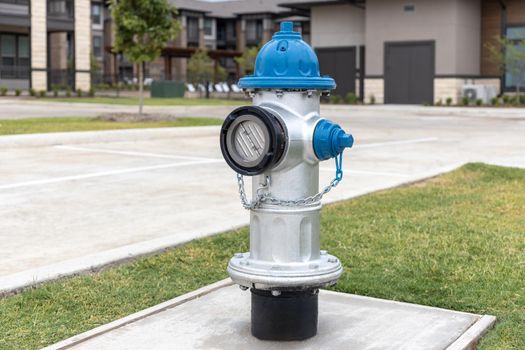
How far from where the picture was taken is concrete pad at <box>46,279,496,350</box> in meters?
3.73

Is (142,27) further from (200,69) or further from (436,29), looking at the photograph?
(200,69)

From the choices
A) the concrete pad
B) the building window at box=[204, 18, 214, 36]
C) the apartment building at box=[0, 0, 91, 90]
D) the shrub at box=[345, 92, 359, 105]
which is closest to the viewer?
the concrete pad

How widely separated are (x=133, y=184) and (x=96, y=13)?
7133cm

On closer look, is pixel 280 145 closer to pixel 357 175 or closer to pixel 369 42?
pixel 357 175

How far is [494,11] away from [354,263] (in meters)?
35.9

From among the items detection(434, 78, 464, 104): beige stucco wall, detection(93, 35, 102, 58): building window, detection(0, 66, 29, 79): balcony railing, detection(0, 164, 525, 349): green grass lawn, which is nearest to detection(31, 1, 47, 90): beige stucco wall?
detection(0, 66, 29, 79): balcony railing

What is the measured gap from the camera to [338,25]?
137ft

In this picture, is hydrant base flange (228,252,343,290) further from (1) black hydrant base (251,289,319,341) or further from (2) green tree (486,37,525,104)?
(2) green tree (486,37,525,104)

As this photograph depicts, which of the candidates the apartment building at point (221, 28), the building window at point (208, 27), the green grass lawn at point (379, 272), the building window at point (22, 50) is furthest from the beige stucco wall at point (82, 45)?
the green grass lawn at point (379, 272)

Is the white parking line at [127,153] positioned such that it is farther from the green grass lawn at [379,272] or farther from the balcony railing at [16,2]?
the balcony railing at [16,2]

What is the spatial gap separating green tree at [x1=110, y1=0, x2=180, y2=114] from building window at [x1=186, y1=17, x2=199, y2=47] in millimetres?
57350

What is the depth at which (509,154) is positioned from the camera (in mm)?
13922

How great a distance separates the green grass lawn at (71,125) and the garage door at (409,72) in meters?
20.1

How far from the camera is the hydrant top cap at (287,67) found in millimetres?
3643
